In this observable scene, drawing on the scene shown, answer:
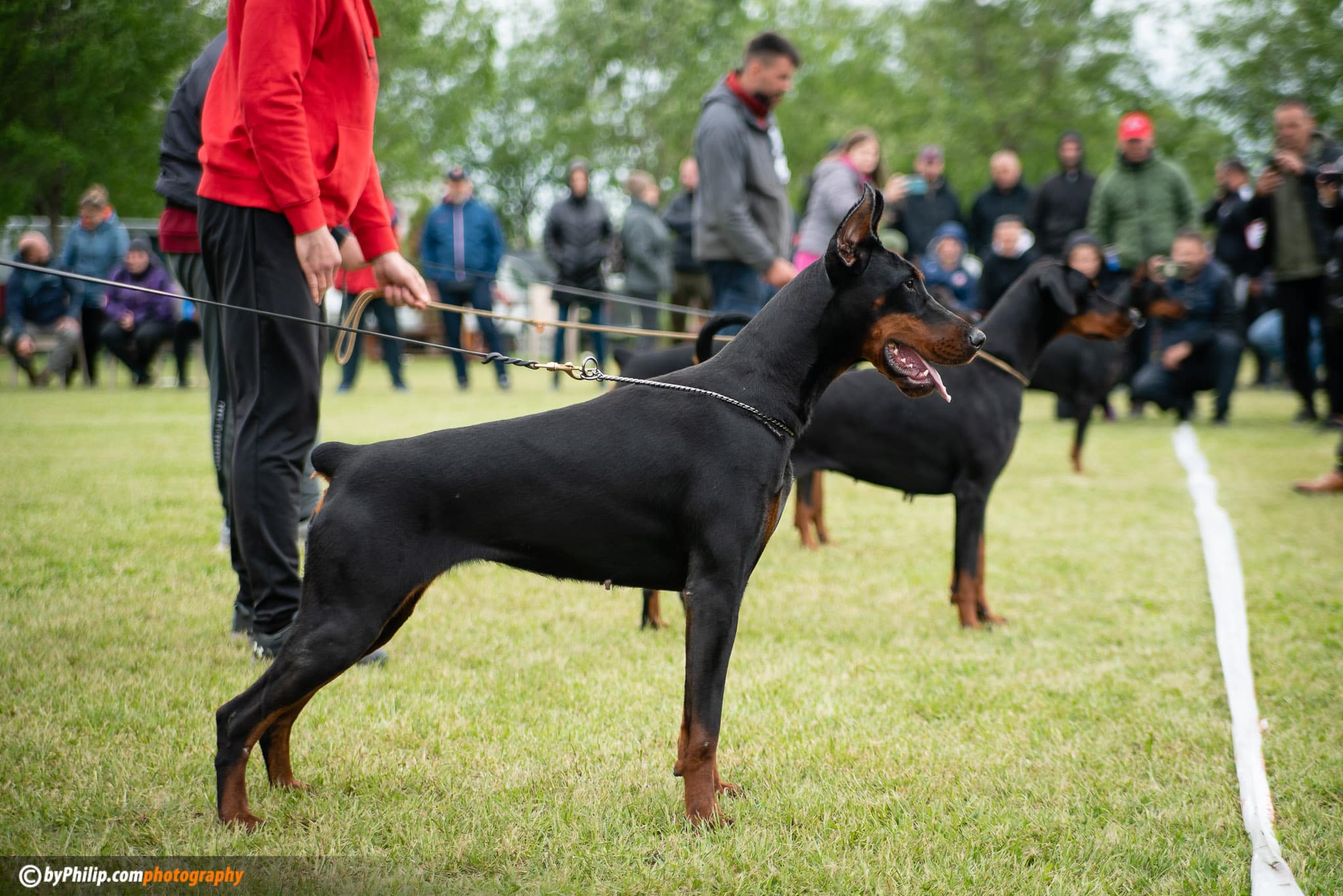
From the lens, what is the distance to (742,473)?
9.05 ft

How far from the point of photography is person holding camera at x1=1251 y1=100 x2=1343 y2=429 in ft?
28.9

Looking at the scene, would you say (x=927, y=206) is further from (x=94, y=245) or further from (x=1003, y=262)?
(x=94, y=245)

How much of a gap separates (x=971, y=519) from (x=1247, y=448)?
672 centimetres

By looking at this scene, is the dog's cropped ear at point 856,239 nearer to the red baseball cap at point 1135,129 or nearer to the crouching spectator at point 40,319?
the red baseball cap at point 1135,129

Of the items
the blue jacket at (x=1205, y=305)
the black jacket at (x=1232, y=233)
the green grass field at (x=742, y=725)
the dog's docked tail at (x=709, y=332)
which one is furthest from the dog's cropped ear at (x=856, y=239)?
the black jacket at (x=1232, y=233)

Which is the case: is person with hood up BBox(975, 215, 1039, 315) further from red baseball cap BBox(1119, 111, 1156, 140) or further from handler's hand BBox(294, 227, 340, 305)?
handler's hand BBox(294, 227, 340, 305)

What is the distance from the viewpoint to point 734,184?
5953 mm

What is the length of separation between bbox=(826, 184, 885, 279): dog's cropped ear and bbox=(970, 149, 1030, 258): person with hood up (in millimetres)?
11080

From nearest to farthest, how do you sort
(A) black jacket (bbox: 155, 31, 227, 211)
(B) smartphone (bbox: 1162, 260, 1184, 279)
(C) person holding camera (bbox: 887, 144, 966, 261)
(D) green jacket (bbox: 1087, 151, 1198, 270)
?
(A) black jacket (bbox: 155, 31, 227, 211) → (D) green jacket (bbox: 1087, 151, 1198, 270) → (B) smartphone (bbox: 1162, 260, 1184, 279) → (C) person holding camera (bbox: 887, 144, 966, 261)

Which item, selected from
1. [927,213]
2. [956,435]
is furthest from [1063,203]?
[956,435]

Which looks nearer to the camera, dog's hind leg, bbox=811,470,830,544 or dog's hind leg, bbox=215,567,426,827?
dog's hind leg, bbox=215,567,426,827

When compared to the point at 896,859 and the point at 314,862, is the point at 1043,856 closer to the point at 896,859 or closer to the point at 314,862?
the point at 896,859

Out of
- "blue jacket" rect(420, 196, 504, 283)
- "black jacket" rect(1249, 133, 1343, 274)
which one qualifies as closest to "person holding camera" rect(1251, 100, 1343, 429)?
"black jacket" rect(1249, 133, 1343, 274)

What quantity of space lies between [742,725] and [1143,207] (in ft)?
33.4
